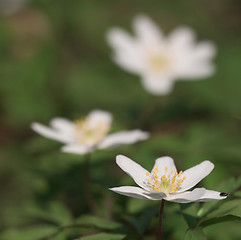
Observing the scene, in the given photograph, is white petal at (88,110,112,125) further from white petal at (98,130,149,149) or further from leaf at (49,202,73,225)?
leaf at (49,202,73,225)

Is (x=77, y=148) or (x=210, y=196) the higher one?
(x=77, y=148)

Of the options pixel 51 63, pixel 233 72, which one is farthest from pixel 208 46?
pixel 51 63

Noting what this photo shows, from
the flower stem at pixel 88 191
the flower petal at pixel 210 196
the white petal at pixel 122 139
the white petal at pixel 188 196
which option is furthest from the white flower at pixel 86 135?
the flower petal at pixel 210 196

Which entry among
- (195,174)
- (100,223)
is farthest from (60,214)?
(195,174)

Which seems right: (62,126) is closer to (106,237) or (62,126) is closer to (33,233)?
(33,233)

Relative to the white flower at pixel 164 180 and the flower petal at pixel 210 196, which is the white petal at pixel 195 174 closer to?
the white flower at pixel 164 180
